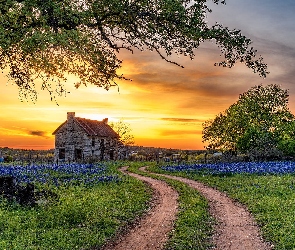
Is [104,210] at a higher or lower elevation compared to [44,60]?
lower

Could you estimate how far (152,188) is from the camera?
86.0 feet

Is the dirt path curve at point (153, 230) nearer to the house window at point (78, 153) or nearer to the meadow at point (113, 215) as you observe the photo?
the meadow at point (113, 215)

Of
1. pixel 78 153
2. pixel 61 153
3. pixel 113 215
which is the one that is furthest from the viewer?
pixel 61 153

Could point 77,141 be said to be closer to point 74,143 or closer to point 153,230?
point 74,143

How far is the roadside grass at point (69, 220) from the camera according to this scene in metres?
12.6

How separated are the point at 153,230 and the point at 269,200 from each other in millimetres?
7957

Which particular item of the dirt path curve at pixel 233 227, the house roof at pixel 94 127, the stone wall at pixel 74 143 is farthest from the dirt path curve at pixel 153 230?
the house roof at pixel 94 127

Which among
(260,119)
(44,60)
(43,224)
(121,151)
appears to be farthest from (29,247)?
(121,151)

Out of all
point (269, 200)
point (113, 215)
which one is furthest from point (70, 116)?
point (113, 215)

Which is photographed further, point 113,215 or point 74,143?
point 74,143

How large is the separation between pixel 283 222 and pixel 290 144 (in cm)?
4069

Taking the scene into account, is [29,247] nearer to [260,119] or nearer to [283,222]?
[283,222]

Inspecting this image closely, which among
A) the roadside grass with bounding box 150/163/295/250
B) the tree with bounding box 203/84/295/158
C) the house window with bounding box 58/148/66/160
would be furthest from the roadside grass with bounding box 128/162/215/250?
the house window with bounding box 58/148/66/160

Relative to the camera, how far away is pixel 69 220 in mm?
15203
